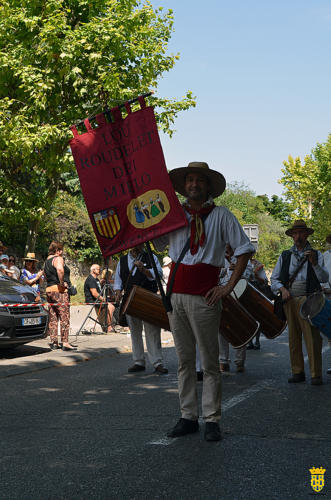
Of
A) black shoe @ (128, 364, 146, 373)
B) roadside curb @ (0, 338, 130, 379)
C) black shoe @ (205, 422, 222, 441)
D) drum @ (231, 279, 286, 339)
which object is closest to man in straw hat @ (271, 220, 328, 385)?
drum @ (231, 279, 286, 339)

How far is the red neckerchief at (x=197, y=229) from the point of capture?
5.17m

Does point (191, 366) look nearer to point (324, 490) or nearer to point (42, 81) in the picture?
point (324, 490)

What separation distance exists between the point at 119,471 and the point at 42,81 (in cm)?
1252

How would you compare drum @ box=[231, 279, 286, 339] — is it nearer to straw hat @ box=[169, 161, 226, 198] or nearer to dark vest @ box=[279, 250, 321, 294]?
dark vest @ box=[279, 250, 321, 294]

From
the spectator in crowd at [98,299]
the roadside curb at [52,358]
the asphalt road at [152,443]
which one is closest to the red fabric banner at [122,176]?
the asphalt road at [152,443]

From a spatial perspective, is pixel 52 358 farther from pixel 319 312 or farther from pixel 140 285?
pixel 319 312

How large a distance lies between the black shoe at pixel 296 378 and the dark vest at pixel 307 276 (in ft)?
3.40

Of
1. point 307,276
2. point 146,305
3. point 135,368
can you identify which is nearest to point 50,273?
point 135,368

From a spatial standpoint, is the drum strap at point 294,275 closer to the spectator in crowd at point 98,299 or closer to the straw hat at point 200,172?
the straw hat at point 200,172

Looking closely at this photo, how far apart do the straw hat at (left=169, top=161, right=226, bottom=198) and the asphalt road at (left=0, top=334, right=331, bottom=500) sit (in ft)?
6.59

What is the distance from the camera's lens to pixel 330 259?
970cm

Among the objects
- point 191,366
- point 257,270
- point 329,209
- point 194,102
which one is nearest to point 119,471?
point 191,366

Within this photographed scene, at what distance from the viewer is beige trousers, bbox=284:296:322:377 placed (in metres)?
8.13

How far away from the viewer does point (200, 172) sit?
5.39 m
